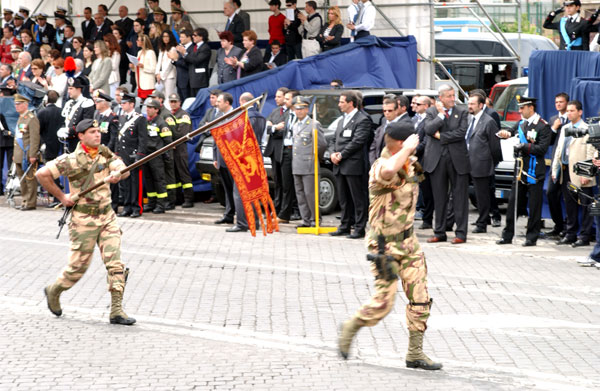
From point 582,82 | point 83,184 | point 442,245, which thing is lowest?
point 442,245

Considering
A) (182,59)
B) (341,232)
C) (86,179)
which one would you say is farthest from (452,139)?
(182,59)

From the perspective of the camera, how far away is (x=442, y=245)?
1398cm

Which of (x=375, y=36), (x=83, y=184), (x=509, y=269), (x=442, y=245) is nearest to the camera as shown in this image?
(x=83, y=184)

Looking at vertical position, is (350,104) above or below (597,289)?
above

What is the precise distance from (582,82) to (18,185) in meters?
10.8

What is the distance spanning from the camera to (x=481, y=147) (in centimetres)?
1424

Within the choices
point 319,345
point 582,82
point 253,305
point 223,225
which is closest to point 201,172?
point 223,225

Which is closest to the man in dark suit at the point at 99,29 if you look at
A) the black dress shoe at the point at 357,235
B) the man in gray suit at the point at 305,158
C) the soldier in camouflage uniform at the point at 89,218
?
the man in gray suit at the point at 305,158

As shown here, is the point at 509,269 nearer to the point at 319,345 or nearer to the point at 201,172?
the point at 319,345

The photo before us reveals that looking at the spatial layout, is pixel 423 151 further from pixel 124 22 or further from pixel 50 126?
pixel 124 22

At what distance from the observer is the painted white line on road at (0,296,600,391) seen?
7.14 meters

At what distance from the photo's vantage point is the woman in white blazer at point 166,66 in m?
21.5

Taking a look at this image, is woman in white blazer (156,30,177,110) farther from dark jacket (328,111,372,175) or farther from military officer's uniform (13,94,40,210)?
dark jacket (328,111,372,175)

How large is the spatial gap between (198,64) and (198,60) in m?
0.12
